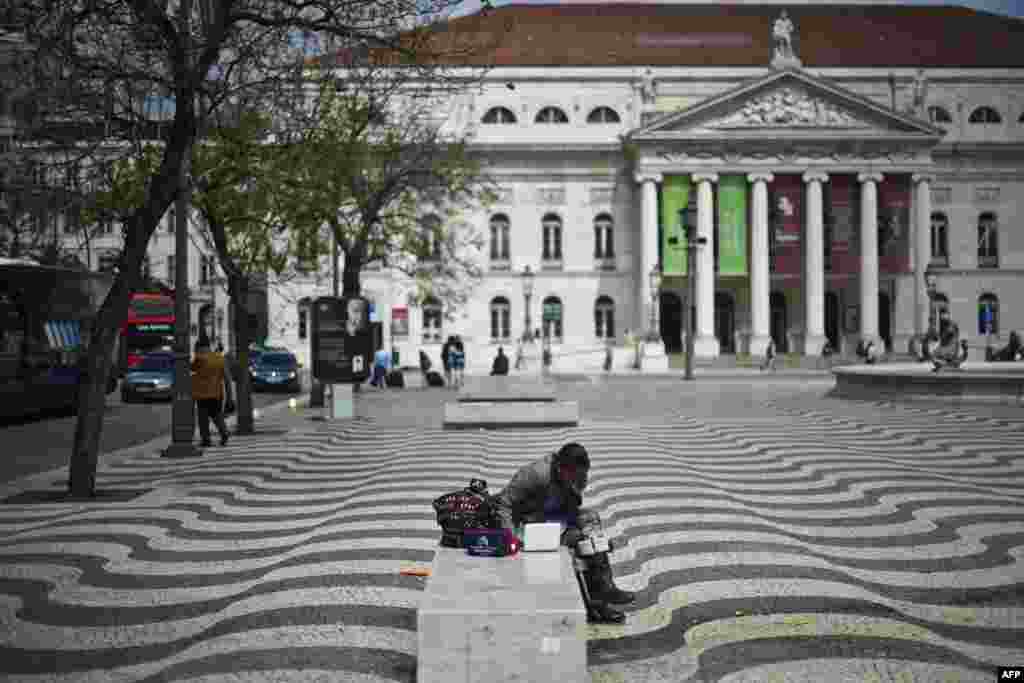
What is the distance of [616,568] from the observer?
28.8 ft

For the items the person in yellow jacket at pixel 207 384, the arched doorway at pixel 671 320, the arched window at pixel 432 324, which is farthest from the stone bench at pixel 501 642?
the arched doorway at pixel 671 320

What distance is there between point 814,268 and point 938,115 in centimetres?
1471

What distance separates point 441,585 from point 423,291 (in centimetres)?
3602

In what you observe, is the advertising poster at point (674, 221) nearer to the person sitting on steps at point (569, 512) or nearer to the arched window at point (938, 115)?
the arched window at point (938, 115)

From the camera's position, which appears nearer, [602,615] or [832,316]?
[602,615]

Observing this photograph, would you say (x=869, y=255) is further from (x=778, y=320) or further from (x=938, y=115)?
(x=938, y=115)

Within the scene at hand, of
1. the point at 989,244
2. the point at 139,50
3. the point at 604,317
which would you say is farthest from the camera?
the point at 989,244

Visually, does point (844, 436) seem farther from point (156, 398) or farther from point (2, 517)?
point (156, 398)

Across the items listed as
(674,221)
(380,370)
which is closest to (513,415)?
(380,370)

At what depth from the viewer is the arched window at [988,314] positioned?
6950 centimetres

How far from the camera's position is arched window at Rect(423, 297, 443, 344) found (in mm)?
67938

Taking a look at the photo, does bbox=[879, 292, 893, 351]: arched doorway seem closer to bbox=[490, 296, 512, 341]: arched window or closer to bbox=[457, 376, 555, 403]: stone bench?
bbox=[490, 296, 512, 341]: arched window

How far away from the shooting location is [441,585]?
5.80 metres

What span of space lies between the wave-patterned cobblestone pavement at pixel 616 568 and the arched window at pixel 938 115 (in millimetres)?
60260
